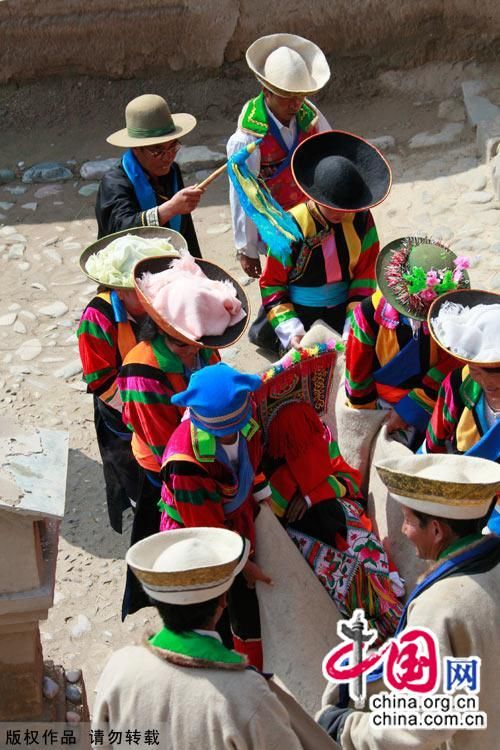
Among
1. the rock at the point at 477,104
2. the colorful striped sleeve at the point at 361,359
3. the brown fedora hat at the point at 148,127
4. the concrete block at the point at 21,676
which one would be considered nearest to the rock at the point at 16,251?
the brown fedora hat at the point at 148,127

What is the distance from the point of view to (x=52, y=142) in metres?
9.12

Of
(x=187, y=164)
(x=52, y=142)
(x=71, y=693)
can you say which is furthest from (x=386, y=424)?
(x=52, y=142)

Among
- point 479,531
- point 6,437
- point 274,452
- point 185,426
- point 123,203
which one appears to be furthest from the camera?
point 123,203

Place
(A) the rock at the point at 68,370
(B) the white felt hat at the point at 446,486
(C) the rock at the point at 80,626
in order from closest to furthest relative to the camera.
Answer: (B) the white felt hat at the point at 446,486, (C) the rock at the point at 80,626, (A) the rock at the point at 68,370

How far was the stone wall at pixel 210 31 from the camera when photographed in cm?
895

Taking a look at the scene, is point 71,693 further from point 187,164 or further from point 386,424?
point 187,164

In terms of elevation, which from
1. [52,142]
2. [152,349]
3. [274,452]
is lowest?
[52,142]

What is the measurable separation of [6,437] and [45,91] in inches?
248

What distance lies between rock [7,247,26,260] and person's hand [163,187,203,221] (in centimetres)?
267

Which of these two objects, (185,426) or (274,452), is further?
(274,452)

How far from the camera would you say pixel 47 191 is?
856 centimetres

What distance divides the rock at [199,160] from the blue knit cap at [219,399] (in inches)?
201

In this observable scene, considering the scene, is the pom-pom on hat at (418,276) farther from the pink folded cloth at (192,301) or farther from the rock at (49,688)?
the rock at (49,688)

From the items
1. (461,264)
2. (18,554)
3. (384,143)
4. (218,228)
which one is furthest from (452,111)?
(18,554)
